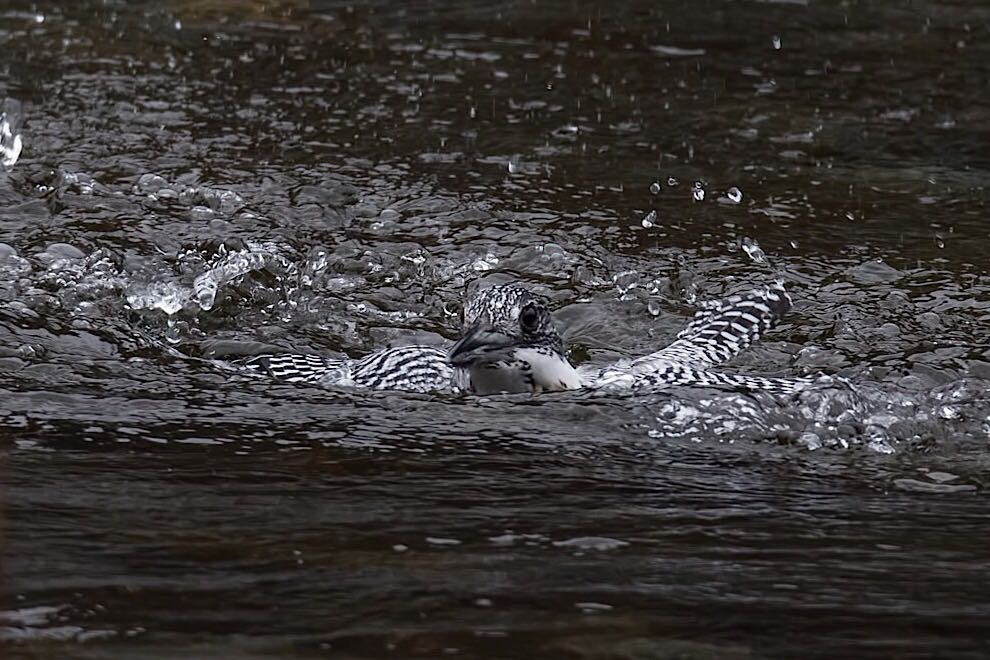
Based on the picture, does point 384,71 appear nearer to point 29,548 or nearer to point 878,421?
point 878,421

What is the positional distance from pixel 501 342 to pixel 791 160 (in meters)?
3.93

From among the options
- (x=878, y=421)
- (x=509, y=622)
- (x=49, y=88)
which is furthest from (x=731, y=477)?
(x=49, y=88)

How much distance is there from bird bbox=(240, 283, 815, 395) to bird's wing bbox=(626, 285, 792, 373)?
6cm

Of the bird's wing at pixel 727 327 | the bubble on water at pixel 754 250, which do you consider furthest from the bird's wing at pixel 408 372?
the bubble on water at pixel 754 250

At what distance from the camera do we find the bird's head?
620 cm

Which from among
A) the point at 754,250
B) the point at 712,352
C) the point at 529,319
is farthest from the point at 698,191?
the point at 529,319

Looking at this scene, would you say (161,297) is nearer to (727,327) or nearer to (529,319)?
(529,319)

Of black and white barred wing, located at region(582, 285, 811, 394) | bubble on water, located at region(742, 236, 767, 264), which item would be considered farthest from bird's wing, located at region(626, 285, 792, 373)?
bubble on water, located at region(742, 236, 767, 264)

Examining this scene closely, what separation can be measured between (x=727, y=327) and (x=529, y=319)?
1.05 metres

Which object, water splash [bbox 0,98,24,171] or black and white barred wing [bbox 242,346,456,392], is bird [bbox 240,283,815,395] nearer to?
black and white barred wing [bbox 242,346,456,392]

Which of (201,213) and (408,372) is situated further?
(201,213)

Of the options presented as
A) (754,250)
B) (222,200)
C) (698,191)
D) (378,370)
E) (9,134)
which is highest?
(9,134)

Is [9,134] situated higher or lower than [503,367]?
higher

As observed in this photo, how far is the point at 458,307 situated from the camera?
7648 mm
